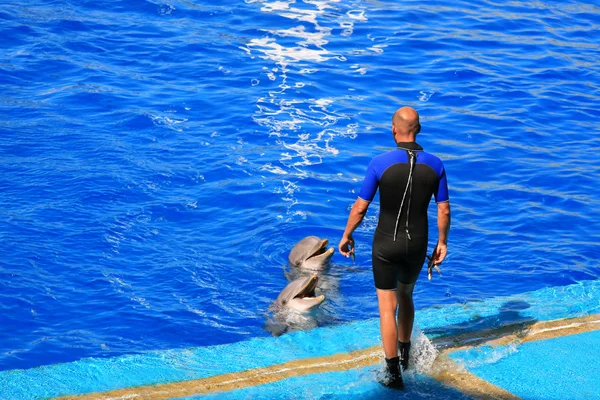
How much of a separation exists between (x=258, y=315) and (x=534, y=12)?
11357 mm

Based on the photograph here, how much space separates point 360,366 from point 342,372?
16 cm

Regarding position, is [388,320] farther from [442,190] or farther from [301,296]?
[301,296]

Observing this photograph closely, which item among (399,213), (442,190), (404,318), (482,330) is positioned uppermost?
(442,190)

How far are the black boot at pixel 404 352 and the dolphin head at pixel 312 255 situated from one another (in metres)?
2.17

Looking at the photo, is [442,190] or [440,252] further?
[440,252]

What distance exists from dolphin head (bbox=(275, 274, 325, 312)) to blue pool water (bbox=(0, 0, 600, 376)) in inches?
8.7

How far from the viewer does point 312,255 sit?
820 cm

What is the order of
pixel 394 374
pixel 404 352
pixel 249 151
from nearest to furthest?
pixel 394 374 < pixel 404 352 < pixel 249 151

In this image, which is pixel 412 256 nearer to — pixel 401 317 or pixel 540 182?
pixel 401 317

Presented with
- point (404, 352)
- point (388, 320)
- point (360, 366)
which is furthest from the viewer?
point (360, 366)

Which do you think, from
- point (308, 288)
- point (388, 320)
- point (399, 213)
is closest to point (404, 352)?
point (388, 320)

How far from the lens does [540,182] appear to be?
10391 mm

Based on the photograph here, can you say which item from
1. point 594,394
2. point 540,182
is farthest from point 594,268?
point 594,394

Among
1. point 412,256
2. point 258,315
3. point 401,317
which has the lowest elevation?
point 258,315
